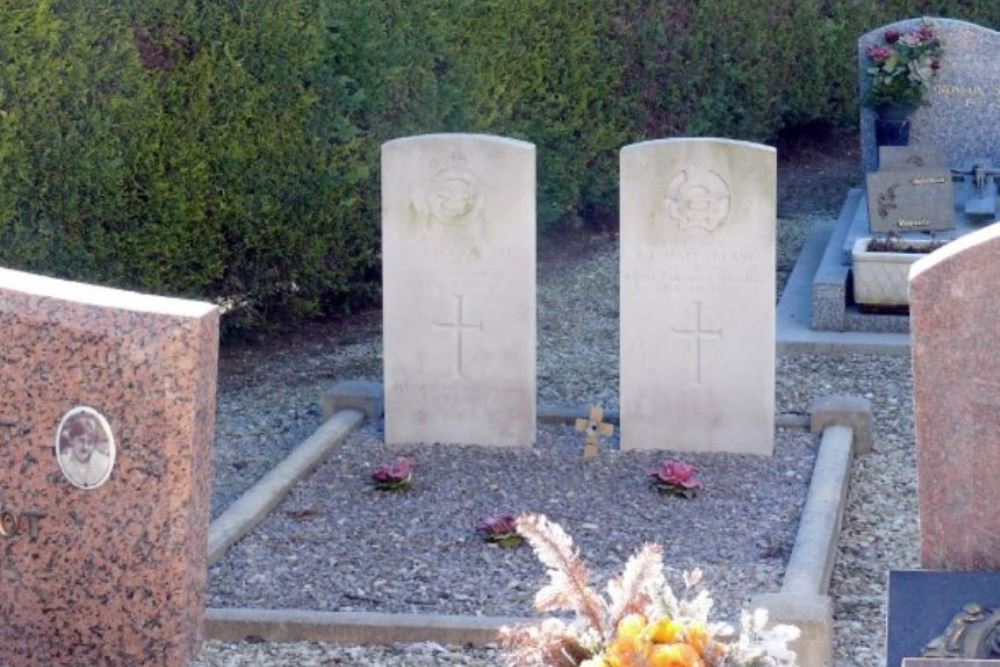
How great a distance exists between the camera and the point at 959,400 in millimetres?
4070

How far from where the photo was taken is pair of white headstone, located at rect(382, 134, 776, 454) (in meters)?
6.75

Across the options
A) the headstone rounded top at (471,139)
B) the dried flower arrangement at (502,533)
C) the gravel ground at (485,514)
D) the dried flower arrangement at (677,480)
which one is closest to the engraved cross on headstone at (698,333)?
the gravel ground at (485,514)

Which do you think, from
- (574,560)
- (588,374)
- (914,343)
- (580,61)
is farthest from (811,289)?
(574,560)

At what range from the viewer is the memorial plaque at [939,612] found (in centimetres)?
382

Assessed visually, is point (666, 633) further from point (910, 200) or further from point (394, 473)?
point (910, 200)

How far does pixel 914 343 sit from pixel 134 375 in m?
1.77

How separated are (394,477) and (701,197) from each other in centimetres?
154

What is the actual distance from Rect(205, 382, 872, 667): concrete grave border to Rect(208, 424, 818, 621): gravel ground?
0.24 ft

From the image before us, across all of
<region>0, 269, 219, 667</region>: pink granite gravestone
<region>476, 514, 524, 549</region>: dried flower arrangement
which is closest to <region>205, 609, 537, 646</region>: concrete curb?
<region>476, 514, 524, 549</region>: dried flower arrangement

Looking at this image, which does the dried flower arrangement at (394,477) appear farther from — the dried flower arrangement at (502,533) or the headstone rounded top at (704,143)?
the headstone rounded top at (704,143)

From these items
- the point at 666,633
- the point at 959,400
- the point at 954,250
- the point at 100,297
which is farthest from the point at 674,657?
the point at 100,297

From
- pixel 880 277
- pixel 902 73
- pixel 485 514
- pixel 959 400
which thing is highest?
pixel 902 73

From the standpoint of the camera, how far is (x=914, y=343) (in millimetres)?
4102

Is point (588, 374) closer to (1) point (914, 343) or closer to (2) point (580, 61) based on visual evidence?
(2) point (580, 61)
